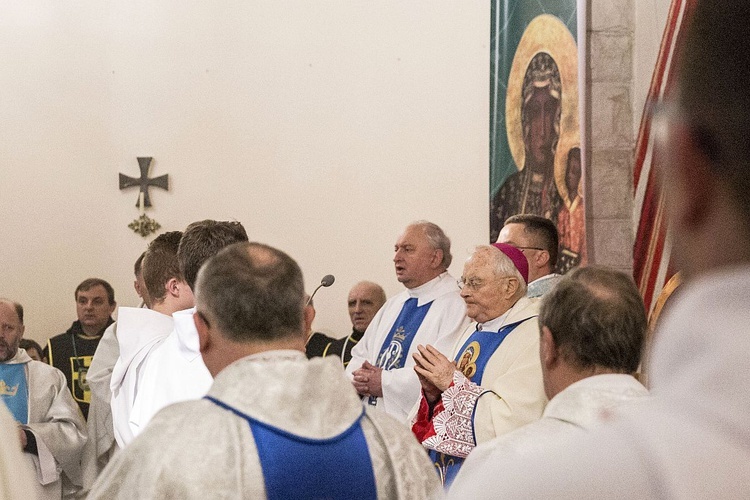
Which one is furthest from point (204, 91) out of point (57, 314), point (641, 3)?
Result: point (641, 3)

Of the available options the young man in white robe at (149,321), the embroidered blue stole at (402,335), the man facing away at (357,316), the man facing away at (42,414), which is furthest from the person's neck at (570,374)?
the man facing away at (357,316)

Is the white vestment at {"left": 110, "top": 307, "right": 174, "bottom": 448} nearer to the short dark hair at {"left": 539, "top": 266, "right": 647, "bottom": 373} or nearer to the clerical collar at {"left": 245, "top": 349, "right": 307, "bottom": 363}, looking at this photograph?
the clerical collar at {"left": 245, "top": 349, "right": 307, "bottom": 363}

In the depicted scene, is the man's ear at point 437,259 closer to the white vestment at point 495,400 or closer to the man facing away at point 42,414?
the white vestment at point 495,400

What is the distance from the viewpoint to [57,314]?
9305 millimetres

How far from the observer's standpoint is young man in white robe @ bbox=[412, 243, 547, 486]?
12.2 feet

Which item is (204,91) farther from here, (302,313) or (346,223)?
(302,313)

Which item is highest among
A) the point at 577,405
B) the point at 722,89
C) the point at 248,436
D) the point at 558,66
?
the point at 558,66

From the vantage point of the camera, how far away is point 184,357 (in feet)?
10.9

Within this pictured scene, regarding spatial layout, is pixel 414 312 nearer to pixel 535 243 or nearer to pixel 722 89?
pixel 535 243

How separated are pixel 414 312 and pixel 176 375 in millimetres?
2589

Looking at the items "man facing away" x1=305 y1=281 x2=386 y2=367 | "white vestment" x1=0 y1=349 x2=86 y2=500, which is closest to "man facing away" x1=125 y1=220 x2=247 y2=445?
"white vestment" x1=0 y1=349 x2=86 y2=500

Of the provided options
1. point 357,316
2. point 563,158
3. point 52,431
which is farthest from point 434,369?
point 357,316

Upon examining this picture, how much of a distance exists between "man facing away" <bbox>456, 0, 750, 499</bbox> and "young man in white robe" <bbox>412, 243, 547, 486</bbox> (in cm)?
308

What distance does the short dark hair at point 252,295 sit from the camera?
231 centimetres
